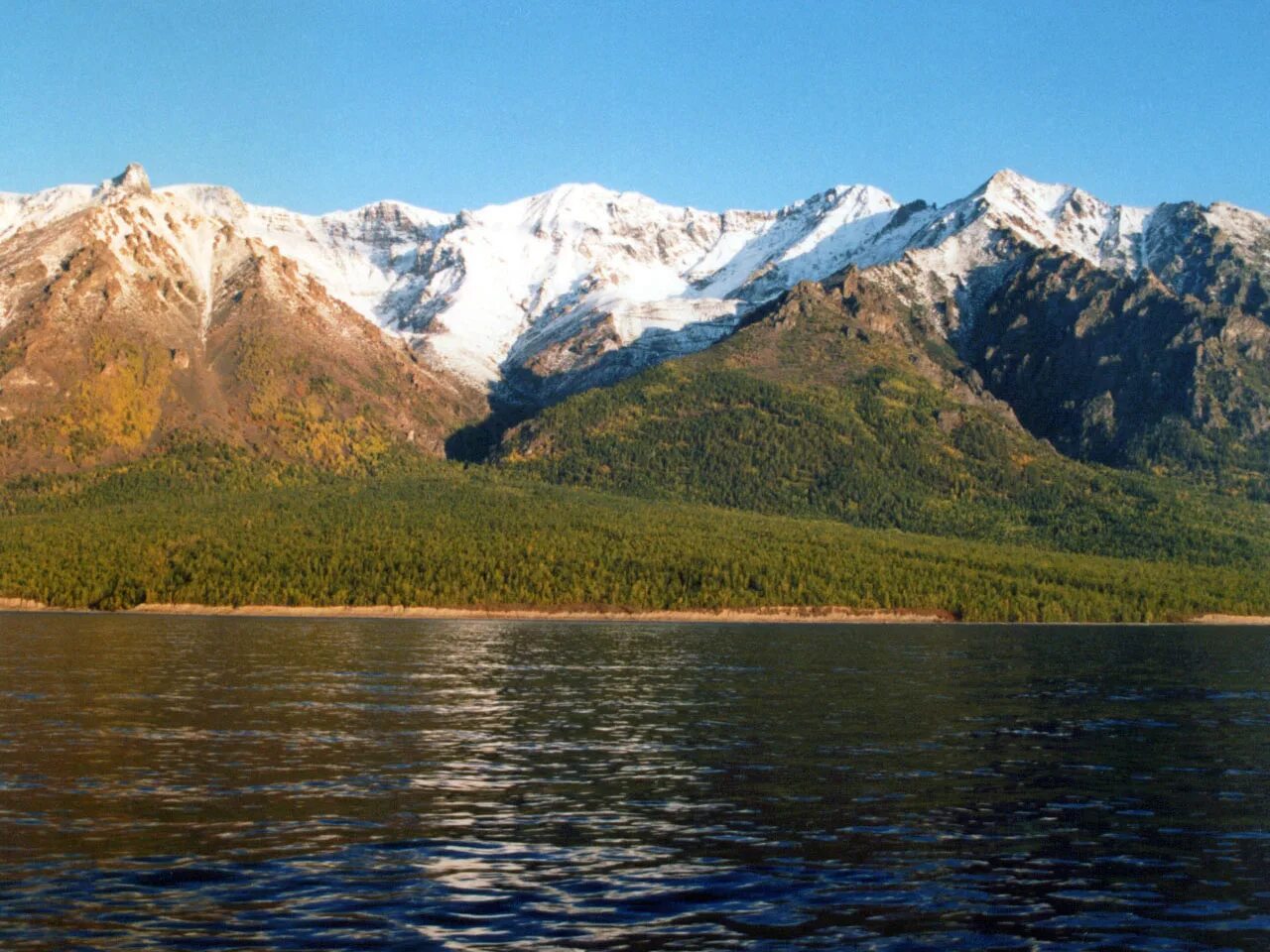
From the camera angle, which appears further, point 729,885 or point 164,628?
point 164,628

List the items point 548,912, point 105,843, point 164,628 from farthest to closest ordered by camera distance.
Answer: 1. point 164,628
2. point 105,843
3. point 548,912

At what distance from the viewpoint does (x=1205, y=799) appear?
60469 mm

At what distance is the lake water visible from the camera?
1523 inches

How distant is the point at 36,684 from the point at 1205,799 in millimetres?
78561

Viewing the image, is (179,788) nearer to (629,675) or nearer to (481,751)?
(481,751)

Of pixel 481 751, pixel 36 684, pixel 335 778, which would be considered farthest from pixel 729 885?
pixel 36 684

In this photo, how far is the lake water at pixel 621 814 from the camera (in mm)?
38688

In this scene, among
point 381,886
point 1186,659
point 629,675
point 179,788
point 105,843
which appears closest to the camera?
point 381,886

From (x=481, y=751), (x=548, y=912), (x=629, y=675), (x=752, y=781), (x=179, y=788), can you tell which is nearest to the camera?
(x=548, y=912)

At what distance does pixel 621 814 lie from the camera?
180 ft

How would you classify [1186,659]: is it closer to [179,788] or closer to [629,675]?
[629,675]

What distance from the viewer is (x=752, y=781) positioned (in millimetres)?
63000

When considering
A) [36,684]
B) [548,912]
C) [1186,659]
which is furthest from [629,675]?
[548,912]

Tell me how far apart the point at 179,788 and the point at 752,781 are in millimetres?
24542
